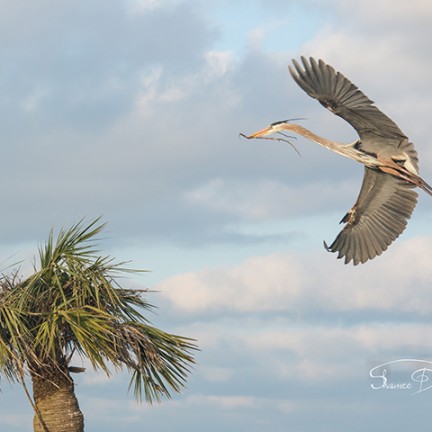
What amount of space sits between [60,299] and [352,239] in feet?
16.4

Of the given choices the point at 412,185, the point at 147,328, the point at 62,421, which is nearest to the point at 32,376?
the point at 62,421

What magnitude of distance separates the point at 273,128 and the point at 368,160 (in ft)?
4.87

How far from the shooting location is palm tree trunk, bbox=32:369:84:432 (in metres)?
15.1

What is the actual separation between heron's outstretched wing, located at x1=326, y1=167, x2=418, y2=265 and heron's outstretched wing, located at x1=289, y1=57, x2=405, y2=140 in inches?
78.6

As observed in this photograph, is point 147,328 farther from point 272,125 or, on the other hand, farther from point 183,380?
point 272,125

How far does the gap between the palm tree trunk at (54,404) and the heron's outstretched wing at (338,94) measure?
5425 millimetres

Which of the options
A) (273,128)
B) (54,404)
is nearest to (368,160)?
(273,128)

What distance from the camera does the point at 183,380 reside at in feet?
50.8

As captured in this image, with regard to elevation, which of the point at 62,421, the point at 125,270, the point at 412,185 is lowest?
the point at 62,421

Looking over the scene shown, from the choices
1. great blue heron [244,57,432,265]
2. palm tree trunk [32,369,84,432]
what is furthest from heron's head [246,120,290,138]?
palm tree trunk [32,369,84,432]

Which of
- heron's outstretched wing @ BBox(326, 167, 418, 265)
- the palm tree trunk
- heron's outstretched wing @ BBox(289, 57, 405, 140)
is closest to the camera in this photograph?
heron's outstretched wing @ BBox(289, 57, 405, 140)

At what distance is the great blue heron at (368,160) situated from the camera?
556 inches

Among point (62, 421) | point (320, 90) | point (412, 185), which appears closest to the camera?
point (320, 90)

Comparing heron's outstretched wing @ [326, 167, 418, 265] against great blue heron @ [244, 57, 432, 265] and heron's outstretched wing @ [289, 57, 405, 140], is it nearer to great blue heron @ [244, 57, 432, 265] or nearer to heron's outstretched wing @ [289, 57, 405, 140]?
great blue heron @ [244, 57, 432, 265]
